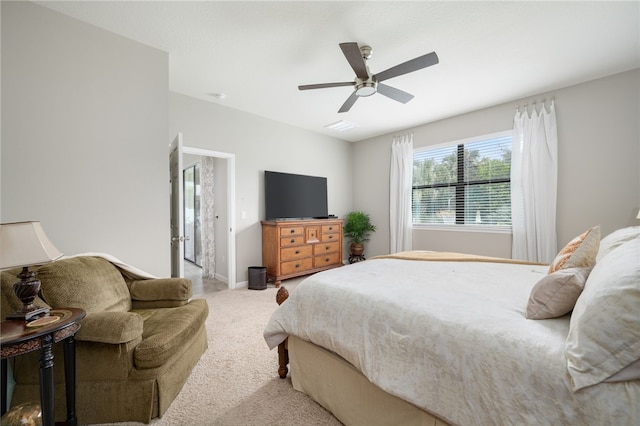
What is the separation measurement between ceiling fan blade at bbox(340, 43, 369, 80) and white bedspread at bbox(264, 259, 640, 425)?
1709 millimetres

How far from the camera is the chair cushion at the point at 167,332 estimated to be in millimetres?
1492

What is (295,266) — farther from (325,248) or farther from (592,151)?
(592,151)

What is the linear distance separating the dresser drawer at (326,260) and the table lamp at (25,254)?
12.1 feet

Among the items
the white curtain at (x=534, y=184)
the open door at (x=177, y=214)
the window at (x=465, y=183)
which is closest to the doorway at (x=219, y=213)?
the open door at (x=177, y=214)

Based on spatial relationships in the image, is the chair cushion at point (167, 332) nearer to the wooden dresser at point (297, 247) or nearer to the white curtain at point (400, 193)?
the wooden dresser at point (297, 247)

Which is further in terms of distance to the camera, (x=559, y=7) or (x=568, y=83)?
(x=568, y=83)

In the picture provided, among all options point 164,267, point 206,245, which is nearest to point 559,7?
point 164,267

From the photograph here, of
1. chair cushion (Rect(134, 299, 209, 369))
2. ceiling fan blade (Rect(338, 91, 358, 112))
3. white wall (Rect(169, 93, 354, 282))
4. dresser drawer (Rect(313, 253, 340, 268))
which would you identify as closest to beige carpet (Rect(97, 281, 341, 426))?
chair cushion (Rect(134, 299, 209, 369))

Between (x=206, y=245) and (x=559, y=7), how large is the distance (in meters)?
5.50

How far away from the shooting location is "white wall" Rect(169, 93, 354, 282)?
371 cm

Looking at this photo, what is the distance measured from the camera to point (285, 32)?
7.63 feet

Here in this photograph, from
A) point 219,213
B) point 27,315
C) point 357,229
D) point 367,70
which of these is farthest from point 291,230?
point 27,315

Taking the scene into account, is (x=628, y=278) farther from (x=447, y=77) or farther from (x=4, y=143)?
(x=4, y=143)

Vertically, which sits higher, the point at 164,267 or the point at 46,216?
the point at 46,216
